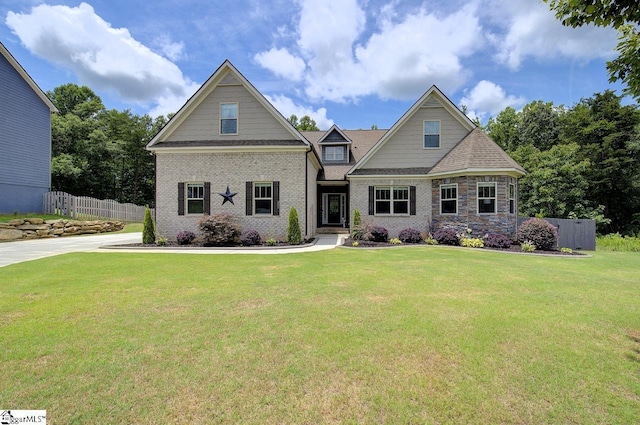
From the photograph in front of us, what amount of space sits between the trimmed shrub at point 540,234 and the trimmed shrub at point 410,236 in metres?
4.88

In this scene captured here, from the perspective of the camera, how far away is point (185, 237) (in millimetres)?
15094

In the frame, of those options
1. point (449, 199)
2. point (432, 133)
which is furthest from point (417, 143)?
point (449, 199)

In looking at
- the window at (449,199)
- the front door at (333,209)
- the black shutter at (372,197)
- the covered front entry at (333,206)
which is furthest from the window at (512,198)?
the front door at (333,209)

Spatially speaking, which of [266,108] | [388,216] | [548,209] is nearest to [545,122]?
[548,209]

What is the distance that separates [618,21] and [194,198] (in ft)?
53.3

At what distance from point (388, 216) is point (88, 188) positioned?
37.5 m

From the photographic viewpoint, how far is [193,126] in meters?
16.1

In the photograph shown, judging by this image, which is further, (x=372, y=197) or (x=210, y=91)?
(x=372, y=197)

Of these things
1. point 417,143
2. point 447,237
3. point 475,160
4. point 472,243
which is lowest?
point 472,243

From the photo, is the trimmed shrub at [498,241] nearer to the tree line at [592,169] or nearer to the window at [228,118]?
the tree line at [592,169]

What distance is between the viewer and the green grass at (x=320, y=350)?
2.80m

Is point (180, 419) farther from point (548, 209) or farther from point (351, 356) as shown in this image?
point (548, 209)

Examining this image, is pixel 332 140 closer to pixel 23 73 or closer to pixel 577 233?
pixel 577 233

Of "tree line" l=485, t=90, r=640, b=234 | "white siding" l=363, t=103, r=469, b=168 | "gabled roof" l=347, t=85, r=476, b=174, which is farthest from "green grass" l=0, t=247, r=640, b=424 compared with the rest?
"tree line" l=485, t=90, r=640, b=234
